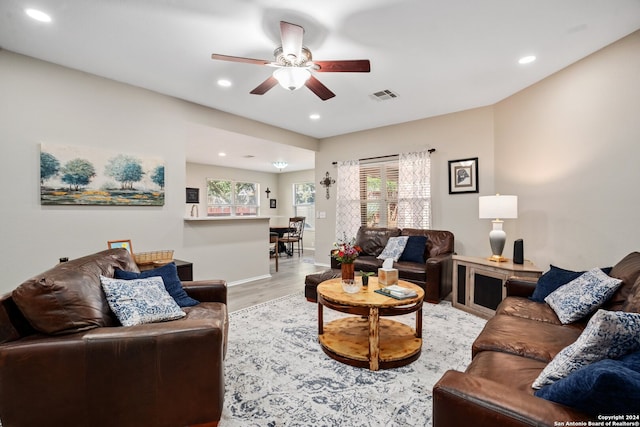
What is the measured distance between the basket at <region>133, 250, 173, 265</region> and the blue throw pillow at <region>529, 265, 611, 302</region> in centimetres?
384

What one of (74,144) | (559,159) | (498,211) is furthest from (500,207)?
(74,144)

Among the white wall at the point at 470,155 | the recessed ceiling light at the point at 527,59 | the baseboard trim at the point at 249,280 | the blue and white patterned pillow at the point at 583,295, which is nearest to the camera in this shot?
the blue and white patterned pillow at the point at 583,295

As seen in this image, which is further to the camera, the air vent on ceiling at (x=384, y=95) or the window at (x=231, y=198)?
the window at (x=231, y=198)

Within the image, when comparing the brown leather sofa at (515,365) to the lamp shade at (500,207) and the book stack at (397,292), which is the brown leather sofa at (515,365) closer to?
the book stack at (397,292)

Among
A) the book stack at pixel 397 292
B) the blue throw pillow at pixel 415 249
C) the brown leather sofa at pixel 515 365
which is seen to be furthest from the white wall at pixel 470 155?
the book stack at pixel 397 292

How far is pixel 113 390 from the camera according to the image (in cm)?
141

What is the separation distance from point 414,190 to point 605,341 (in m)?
4.01

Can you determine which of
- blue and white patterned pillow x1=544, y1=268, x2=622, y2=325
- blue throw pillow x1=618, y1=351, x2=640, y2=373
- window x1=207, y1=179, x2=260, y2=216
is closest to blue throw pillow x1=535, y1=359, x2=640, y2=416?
blue throw pillow x1=618, y1=351, x2=640, y2=373

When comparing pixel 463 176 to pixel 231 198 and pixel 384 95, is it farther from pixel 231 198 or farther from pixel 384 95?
pixel 231 198

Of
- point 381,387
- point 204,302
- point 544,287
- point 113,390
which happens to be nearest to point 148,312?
point 113,390

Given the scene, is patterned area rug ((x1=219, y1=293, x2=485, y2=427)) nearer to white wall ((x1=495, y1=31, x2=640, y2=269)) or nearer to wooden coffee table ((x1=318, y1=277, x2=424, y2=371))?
wooden coffee table ((x1=318, y1=277, x2=424, y2=371))

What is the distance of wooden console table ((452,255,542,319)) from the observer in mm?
3083

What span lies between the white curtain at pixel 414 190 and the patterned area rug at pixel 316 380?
206 cm

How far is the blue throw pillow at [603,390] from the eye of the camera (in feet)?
2.64
